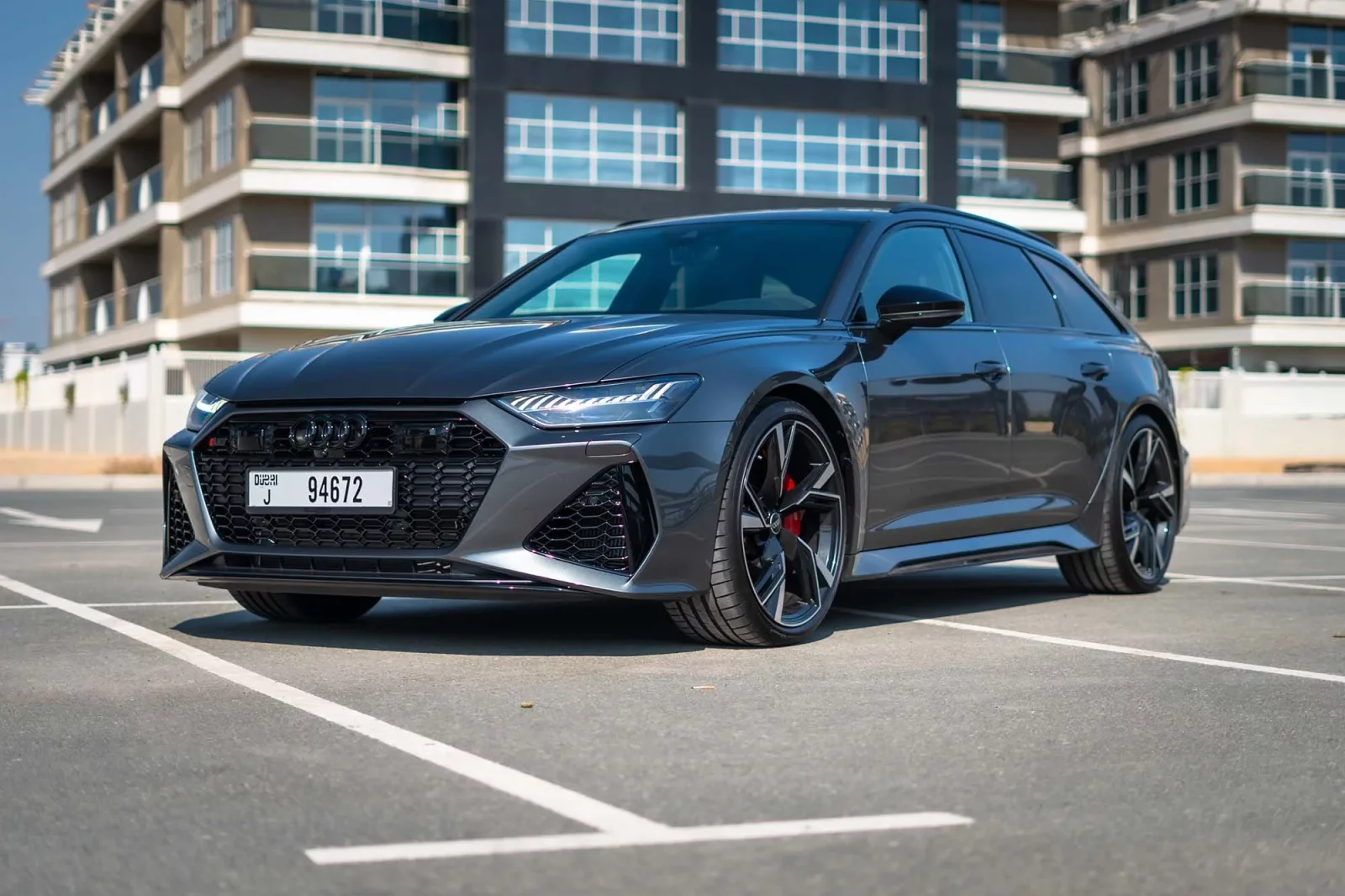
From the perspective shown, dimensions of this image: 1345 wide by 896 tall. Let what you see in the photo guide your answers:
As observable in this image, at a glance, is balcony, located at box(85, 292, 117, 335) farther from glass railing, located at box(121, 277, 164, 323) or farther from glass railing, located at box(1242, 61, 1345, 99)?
glass railing, located at box(1242, 61, 1345, 99)

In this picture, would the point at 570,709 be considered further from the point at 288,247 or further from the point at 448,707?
the point at 288,247

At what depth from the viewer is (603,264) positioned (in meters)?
7.84

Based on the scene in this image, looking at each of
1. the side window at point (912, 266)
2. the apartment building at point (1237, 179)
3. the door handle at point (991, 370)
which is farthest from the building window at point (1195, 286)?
the door handle at point (991, 370)

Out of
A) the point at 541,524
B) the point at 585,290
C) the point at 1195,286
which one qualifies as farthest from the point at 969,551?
the point at 1195,286

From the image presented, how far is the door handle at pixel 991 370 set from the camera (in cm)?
760

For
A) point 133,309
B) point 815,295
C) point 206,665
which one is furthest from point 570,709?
point 133,309

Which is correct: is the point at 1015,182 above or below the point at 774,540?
above

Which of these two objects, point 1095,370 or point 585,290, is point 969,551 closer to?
point 1095,370

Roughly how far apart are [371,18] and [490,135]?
12.4ft

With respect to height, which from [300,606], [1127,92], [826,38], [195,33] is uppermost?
[1127,92]

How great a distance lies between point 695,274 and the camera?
7410 mm

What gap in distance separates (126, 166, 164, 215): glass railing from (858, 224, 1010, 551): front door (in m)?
45.5

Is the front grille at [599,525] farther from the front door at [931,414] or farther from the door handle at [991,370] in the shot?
the door handle at [991,370]

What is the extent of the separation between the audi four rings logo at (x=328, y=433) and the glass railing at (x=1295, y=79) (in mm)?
51158
